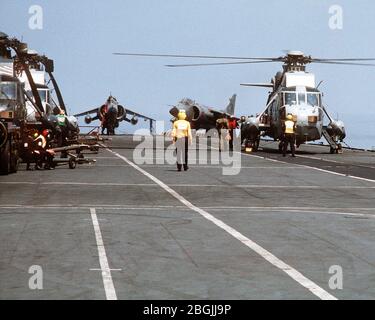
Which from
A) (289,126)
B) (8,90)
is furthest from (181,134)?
(289,126)

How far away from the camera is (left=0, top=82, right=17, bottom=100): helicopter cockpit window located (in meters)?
29.2

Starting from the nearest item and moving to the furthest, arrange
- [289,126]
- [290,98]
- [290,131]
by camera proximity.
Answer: [289,126] < [290,131] < [290,98]

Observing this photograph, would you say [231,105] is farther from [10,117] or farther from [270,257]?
[270,257]

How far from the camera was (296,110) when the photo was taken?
4419 cm

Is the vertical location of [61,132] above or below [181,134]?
below

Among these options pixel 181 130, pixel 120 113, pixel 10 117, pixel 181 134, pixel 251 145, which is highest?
pixel 10 117

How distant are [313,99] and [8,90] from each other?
19.4 meters

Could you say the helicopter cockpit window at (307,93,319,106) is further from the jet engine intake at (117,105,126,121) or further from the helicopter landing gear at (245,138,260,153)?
the jet engine intake at (117,105,126,121)

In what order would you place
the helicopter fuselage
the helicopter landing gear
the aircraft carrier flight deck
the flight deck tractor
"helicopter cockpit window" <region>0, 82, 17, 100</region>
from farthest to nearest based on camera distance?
the helicopter landing gear
the helicopter fuselage
"helicopter cockpit window" <region>0, 82, 17, 100</region>
the flight deck tractor
the aircraft carrier flight deck

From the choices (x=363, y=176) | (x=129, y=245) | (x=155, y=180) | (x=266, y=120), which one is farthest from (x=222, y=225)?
(x=266, y=120)

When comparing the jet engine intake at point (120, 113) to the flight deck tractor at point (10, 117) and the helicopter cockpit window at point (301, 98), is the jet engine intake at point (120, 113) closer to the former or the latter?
the helicopter cockpit window at point (301, 98)

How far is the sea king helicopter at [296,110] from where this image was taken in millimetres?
44219

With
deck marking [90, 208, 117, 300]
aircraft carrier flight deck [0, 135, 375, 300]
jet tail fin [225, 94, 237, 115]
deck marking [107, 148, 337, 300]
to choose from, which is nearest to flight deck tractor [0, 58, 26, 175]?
aircraft carrier flight deck [0, 135, 375, 300]

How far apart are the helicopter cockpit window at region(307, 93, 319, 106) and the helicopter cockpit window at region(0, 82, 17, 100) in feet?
61.6
